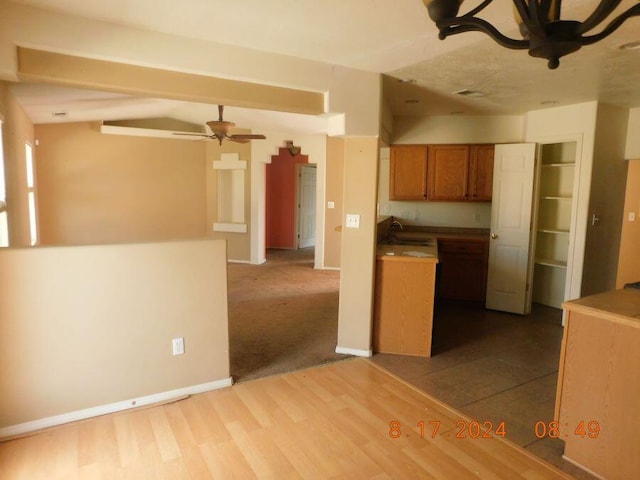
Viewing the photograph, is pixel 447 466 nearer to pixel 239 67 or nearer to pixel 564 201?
pixel 239 67

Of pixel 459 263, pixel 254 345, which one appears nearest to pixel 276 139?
pixel 459 263

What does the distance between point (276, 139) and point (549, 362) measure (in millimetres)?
5472

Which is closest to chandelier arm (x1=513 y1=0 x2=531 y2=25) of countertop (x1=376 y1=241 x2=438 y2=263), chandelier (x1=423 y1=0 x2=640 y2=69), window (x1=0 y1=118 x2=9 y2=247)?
chandelier (x1=423 y1=0 x2=640 y2=69)

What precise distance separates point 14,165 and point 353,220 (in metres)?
3.12

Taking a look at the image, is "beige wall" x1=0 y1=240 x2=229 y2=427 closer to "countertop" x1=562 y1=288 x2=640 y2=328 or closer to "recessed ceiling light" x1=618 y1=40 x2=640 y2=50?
"countertop" x1=562 y1=288 x2=640 y2=328

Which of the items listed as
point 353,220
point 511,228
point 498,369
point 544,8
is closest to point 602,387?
point 498,369

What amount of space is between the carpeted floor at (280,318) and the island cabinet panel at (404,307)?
1.60 ft

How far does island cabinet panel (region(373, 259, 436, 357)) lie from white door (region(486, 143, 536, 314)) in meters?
1.77

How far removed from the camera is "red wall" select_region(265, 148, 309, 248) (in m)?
8.98

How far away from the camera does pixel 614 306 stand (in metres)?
2.04

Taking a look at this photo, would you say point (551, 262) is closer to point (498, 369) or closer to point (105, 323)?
point (498, 369)

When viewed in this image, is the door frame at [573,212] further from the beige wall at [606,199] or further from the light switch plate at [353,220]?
the light switch plate at [353,220]

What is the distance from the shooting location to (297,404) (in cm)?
270

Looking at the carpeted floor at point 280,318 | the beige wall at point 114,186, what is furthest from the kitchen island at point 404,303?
the beige wall at point 114,186
